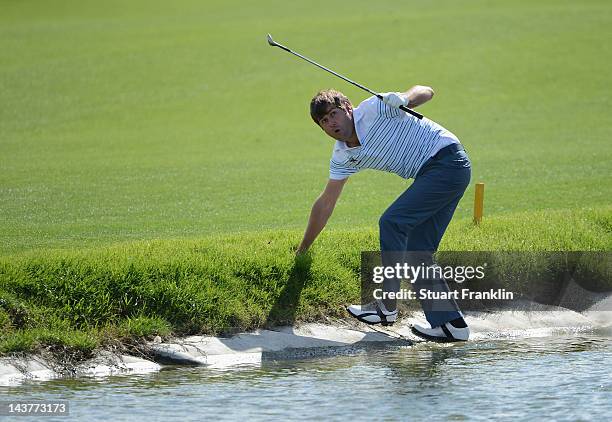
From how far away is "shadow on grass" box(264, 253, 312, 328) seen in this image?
29.5 ft

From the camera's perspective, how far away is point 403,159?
8.67 meters

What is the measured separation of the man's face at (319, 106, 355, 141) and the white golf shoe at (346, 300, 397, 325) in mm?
1565

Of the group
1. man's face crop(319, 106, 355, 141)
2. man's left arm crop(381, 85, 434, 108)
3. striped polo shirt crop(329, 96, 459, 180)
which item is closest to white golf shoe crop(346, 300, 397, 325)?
striped polo shirt crop(329, 96, 459, 180)

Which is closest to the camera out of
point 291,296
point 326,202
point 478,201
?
point 326,202

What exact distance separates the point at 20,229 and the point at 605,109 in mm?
16504

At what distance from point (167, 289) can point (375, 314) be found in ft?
5.90

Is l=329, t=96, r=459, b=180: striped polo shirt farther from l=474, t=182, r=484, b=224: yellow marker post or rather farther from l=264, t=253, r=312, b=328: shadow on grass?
l=474, t=182, r=484, b=224: yellow marker post

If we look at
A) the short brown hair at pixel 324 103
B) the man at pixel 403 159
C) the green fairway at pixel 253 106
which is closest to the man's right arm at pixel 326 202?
the man at pixel 403 159

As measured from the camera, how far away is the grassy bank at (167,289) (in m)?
8.23

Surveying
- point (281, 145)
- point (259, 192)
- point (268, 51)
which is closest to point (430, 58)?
point (268, 51)

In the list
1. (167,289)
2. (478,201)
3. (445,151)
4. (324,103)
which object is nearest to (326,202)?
(324,103)

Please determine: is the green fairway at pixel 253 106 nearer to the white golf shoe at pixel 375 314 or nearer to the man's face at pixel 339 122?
the white golf shoe at pixel 375 314

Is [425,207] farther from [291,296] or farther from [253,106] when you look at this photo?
[253,106]

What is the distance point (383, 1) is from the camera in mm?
40469
